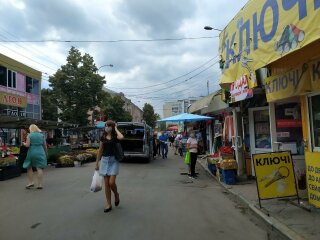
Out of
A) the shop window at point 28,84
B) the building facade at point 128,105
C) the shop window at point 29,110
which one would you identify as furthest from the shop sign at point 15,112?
the building facade at point 128,105

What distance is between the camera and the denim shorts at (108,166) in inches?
329

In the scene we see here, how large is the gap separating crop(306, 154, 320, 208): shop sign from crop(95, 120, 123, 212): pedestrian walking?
151 inches

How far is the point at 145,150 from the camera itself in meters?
21.6

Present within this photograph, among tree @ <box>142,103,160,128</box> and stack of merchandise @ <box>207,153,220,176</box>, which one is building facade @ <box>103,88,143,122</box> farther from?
stack of merchandise @ <box>207,153,220,176</box>

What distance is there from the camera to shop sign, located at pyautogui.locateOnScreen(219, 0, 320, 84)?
6.07 m

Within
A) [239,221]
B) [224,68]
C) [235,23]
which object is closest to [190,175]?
[224,68]

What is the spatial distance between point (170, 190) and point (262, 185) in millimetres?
3778

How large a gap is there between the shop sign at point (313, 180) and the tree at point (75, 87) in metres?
30.8

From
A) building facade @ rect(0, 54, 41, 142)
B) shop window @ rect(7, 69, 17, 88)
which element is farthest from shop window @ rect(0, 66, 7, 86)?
shop window @ rect(7, 69, 17, 88)

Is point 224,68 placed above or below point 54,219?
above

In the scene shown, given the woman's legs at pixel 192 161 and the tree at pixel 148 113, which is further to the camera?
the tree at pixel 148 113

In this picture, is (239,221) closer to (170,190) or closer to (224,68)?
(170,190)

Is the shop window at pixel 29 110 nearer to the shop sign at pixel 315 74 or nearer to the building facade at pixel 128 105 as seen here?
the shop sign at pixel 315 74

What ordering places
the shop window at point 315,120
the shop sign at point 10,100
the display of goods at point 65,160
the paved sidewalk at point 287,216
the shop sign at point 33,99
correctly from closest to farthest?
the paved sidewalk at point 287,216 < the shop window at point 315,120 < the display of goods at point 65,160 < the shop sign at point 10,100 < the shop sign at point 33,99
